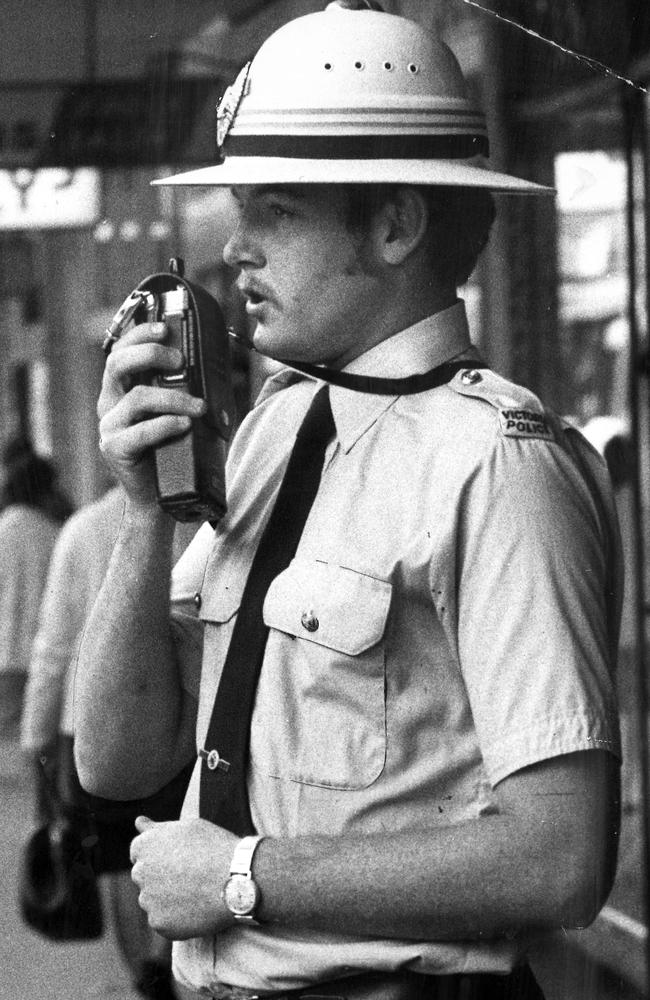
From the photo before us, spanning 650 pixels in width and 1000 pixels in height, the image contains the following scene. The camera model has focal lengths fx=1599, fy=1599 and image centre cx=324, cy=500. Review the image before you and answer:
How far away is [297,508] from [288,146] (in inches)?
12.2

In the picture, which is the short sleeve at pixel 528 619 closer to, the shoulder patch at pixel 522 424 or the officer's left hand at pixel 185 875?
the shoulder patch at pixel 522 424

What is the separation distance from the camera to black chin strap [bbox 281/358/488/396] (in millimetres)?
1385

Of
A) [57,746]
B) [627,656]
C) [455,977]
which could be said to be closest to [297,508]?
[455,977]

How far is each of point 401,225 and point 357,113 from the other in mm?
102

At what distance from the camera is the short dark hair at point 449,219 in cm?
137

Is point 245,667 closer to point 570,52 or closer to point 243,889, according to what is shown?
point 243,889

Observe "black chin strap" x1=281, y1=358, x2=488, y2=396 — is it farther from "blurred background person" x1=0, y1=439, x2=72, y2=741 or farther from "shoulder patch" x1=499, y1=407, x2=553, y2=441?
"blurred background person" x1=0, y1=439, x2=72, y2=741

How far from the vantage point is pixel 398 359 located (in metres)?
1.39

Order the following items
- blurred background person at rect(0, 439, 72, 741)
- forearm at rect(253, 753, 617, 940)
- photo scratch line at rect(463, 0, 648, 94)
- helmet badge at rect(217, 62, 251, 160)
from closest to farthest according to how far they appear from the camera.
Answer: forearm at rect(253, 753, 617, 940) < helmet badge at rect(217, 62, 251, 160) < photo scratch line at rect(463, 0, 648, 94) < blurred background person at rect(0, 439, 72, 741)

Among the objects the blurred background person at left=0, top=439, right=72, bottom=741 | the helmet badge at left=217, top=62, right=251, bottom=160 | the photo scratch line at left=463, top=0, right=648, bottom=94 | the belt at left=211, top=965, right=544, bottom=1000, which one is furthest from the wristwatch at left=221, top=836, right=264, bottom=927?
the blurred background person at left=0, top=439, right=72, bottom=741

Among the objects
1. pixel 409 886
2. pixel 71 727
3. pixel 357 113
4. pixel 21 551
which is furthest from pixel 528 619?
pixel 21 551

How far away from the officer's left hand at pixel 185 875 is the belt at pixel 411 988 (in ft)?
0.34

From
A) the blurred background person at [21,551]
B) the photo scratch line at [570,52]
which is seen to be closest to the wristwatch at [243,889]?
the photo scratch line at [570,52]

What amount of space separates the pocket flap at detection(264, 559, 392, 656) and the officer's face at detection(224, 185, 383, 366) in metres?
0.20
